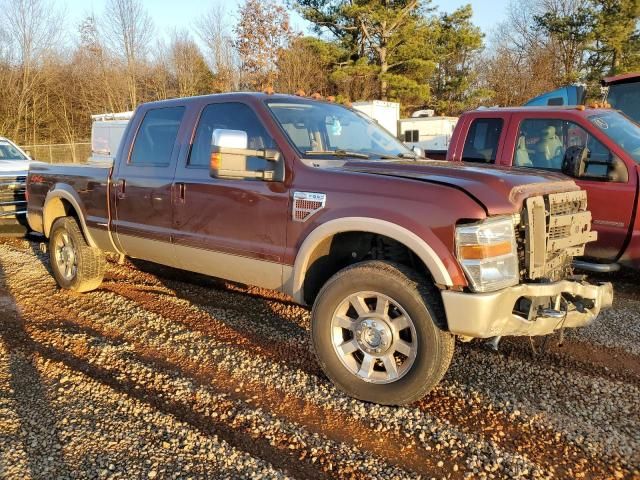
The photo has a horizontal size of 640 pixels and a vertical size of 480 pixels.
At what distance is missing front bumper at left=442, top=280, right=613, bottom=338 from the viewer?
2.94 m

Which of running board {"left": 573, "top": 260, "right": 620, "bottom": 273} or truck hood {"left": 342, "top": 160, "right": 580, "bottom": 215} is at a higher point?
truck hood {"left": 342, "top": 160, "right": 580, "bottom": 215}

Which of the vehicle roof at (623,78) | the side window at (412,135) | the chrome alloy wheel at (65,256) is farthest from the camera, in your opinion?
the side window at (412,135)

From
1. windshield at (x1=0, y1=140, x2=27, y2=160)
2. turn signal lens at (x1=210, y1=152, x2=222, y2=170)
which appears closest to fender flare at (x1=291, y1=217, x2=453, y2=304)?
turn signal lens at (x1=210, y1=152, x2=222, y2=170)

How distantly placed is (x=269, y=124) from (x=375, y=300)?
155 centimetres

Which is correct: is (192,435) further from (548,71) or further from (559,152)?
(548,71)

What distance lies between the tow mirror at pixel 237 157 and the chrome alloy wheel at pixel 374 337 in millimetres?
1063

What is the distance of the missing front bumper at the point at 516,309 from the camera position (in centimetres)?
294

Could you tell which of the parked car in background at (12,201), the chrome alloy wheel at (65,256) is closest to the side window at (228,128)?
the chrome alloy wheel at (65,256)

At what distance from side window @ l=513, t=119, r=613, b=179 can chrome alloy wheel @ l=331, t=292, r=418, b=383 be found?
3.51 meters

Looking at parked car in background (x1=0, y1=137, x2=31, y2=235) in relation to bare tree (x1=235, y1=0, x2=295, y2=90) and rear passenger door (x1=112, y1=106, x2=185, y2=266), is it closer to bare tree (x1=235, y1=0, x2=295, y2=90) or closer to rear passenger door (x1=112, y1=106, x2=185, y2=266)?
rear passenger door (x1=112, y1=106, x2=185, y2=266)

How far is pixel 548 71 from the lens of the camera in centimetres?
3284

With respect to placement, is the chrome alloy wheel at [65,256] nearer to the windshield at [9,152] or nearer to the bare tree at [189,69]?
the windshield at [9,152]

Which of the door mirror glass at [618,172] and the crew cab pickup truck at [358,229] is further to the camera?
the door mirror glass at [618,172]

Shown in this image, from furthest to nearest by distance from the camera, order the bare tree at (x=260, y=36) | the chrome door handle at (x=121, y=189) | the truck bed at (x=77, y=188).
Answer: the bare tree at (x=260, y=36)
the truck bed at (x=77, y=188)
the chrome door handle at (x=121, y=189)
